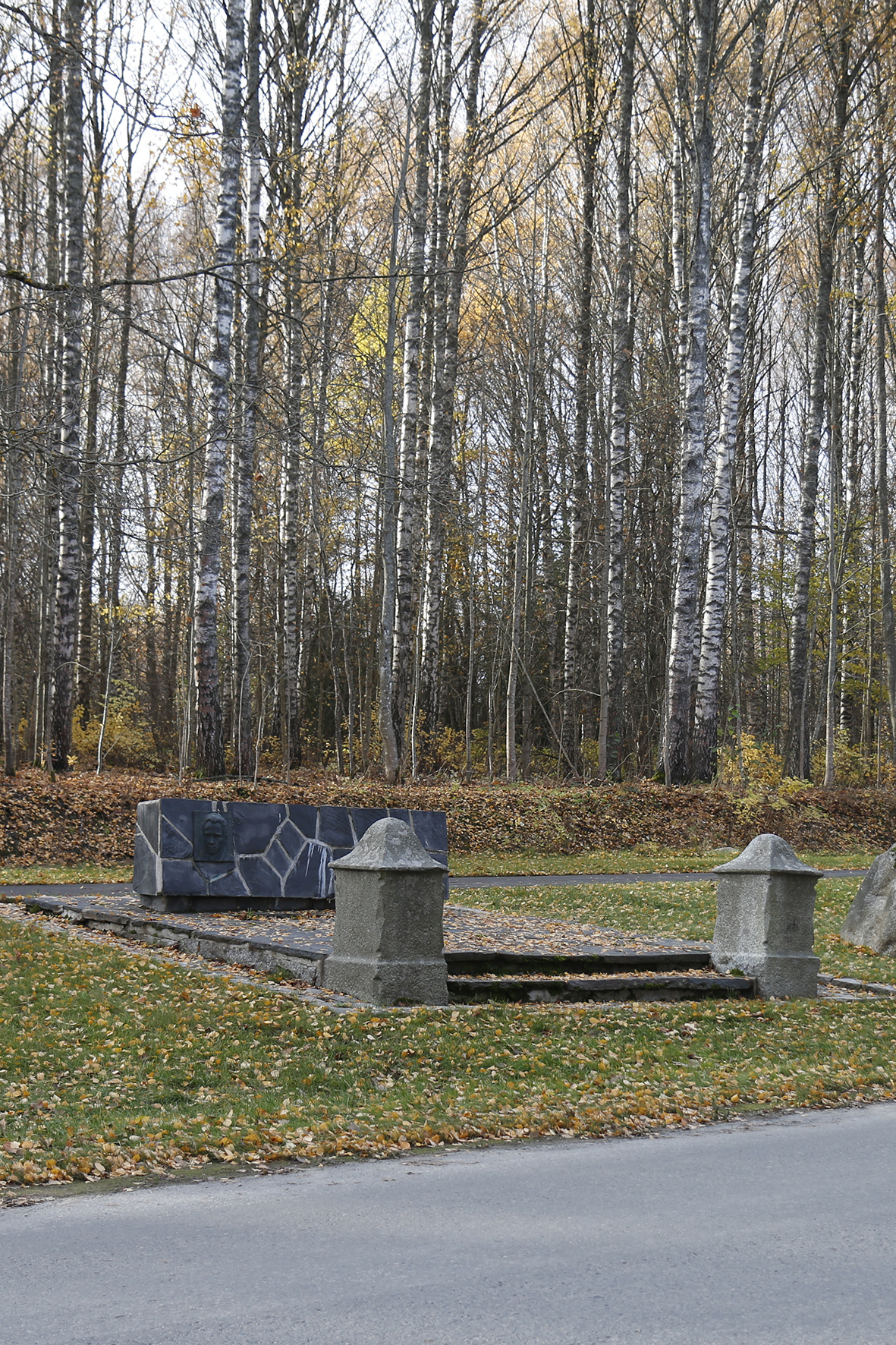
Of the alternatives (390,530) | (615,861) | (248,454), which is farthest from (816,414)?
(248,454)

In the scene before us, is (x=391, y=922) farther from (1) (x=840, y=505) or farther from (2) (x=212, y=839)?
(1) (x=840, y=505)

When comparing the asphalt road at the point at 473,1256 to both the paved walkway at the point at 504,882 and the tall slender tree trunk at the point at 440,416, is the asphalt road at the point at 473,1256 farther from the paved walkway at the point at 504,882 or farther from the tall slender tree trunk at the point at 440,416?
the tall slender tree trunk at the point at 440,416

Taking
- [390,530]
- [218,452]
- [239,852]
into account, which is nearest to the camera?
[239,852]

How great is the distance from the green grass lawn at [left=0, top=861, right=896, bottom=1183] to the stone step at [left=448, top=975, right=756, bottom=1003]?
291mm

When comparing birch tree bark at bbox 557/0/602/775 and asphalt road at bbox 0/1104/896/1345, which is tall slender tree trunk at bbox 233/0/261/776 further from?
asphalt road at bbox 0/1104/896/1345

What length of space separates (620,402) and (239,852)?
15.2m

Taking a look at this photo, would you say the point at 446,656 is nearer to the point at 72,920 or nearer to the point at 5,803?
the point at 5,803

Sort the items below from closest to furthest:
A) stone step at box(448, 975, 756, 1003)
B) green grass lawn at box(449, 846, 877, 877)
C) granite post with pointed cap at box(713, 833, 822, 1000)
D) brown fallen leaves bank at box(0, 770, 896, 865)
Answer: stone step at box(448, 975, 756, 1003) → granite post with pointed cap at box(713, 833, 822, 1000) → brown fallen leaves bank at box(0, 770, 896, 865) → green grass lawn at box(449, 846, 877, 877)

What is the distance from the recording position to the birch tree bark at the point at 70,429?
18.5 metres

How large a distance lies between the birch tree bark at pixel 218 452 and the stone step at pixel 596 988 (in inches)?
361

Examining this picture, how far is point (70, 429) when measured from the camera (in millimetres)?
19188

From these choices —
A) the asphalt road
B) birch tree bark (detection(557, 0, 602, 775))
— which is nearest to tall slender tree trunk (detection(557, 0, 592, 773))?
birch tree bark (detection(557, 0, 602, 775))

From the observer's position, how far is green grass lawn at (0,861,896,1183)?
18.9ft

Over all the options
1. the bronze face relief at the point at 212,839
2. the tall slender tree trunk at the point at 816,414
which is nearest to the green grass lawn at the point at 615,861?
the tall slender tree trunk at the point at 816,414
